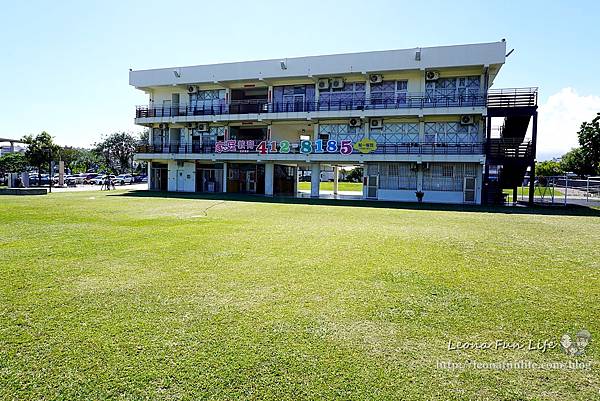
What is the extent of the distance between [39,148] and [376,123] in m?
38.9

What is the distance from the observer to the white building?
26062 millimetres

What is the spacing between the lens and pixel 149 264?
22.0 ft

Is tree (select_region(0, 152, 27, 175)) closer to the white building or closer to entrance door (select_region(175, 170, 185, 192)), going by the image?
the white building

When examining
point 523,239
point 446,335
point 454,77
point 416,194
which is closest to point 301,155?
point 416,194

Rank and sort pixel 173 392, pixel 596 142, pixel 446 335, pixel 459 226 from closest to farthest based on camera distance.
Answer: pixel 173 392
pixel 446 335
pixel 459 226
pixel 596 142

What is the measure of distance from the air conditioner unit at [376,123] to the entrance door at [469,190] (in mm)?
6782

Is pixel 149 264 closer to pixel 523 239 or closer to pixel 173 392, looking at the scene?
pixel 173 392

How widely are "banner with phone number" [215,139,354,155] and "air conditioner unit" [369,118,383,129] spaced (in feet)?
6.46

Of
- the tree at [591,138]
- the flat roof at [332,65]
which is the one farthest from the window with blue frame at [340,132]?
the tree at [591,138]

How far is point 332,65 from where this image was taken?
2912cm

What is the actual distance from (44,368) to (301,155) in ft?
88.5

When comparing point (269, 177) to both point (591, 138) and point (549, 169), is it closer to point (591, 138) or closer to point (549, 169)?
point (591, 138)

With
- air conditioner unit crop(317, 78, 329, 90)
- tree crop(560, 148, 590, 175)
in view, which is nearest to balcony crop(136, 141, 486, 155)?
air conditioner unit crop(317, 78, 329, 90)

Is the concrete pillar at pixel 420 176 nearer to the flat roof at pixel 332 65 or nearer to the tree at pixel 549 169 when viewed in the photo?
the flat roof at pixel 332 65
